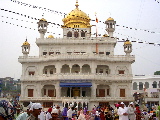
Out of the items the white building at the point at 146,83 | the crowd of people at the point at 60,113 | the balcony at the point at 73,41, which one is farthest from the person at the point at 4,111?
the white building at the point at 146,83

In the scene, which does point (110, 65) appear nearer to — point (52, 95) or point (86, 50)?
point (86, 50)

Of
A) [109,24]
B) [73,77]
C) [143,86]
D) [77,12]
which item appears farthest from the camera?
[143,86]

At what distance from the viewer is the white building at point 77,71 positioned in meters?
33.9

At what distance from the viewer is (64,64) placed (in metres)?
35.3

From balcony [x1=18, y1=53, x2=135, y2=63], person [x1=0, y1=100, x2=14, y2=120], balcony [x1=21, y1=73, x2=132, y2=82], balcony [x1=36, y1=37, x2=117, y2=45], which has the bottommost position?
person [x1=0, y1=100, x2=14, y2=120]

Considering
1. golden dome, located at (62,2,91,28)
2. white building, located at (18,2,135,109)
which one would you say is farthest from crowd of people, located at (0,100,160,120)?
golden dome, located at (62,2,91,28)

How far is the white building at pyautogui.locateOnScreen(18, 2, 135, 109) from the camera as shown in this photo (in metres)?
33.9

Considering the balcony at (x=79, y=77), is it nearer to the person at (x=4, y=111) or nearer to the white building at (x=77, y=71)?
the white building at (x=77, y=71)

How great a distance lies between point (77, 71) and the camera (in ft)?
120

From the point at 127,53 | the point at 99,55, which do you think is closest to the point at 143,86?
the point at 127,53

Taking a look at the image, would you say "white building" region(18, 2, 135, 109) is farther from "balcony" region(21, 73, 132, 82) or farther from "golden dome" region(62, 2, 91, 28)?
"golden dome" region(62, 2, 91, 28)

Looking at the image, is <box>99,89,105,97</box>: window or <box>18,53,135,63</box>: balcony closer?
<box>18,53,135,63</box>: balcony

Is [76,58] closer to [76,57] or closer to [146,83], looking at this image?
[76,57]

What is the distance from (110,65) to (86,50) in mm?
4225
